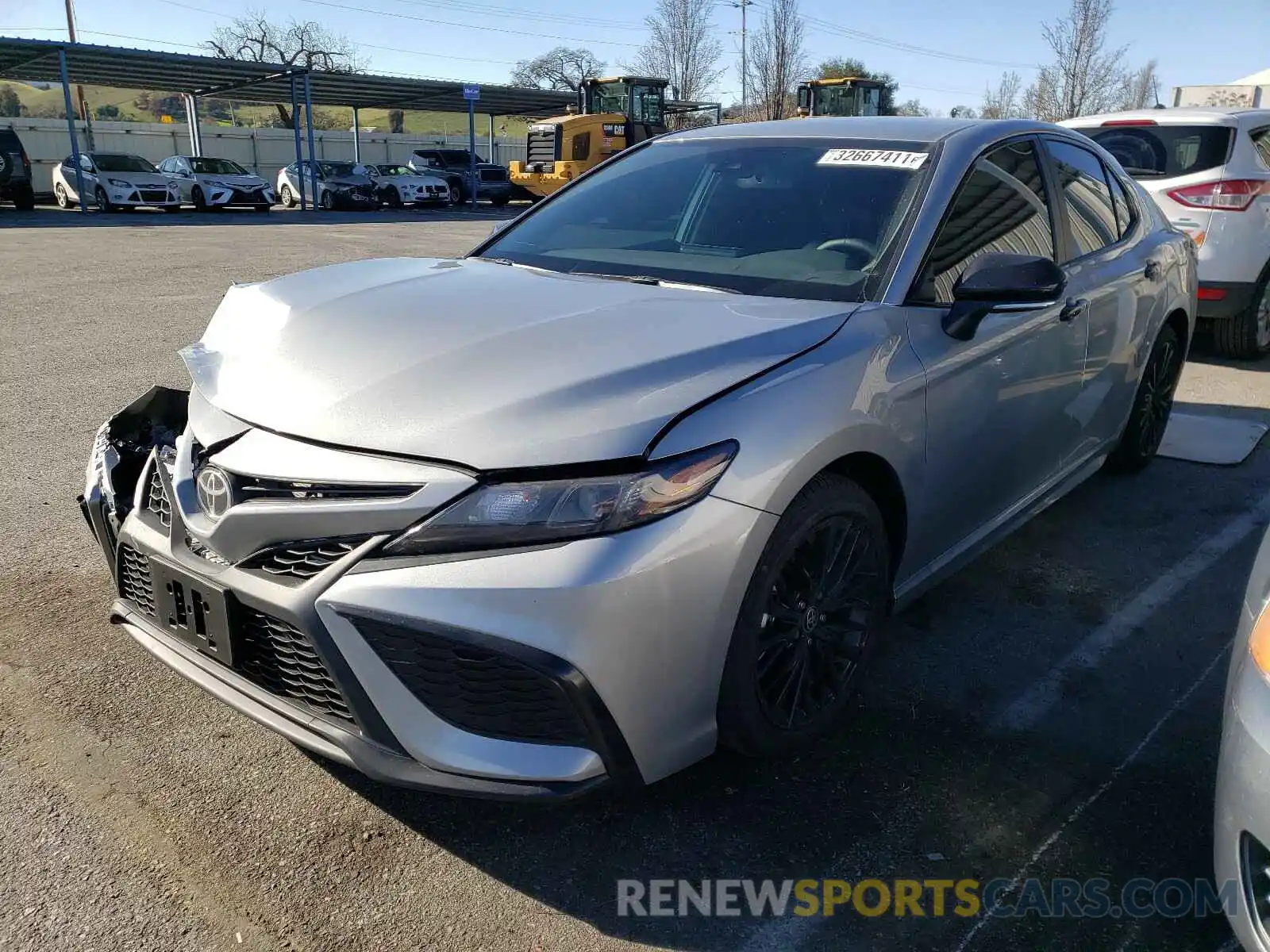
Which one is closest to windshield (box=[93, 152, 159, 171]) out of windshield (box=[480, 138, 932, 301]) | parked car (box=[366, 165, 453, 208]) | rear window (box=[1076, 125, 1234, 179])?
parked car (box=[366, 165, 453, 208])

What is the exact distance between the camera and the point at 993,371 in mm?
3029

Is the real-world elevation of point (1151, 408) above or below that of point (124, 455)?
below

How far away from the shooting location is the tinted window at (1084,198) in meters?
3.78

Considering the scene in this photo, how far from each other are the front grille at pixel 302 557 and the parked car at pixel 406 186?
28.0 m

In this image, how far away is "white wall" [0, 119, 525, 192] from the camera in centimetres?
3328

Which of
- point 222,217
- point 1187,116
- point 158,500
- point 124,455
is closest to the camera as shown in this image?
point 158,500

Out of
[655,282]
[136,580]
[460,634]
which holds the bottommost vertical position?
[136,580]

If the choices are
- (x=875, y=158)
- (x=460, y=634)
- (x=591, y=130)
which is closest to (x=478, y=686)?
(x=460, y=634)

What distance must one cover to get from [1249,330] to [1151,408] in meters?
3.37

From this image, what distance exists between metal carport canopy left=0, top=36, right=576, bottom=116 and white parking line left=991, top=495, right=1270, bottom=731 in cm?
2764

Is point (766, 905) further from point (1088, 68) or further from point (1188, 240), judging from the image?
point (1088, 68)

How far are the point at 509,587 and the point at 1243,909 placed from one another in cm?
139

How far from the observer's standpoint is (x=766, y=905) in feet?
6.99

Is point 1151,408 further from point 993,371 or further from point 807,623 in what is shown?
point 807,623
